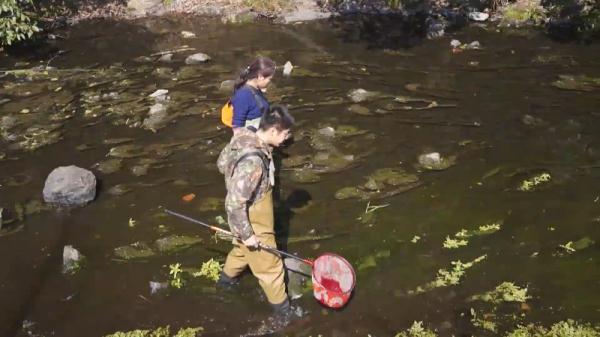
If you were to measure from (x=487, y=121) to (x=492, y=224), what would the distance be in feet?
10.9

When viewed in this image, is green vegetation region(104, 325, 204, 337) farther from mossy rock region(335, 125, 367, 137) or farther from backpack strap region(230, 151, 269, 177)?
mossy rock region(335, 125, 367, 137)

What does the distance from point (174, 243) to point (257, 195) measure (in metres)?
2.35

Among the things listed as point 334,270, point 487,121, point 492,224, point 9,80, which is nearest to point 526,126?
point 487,121

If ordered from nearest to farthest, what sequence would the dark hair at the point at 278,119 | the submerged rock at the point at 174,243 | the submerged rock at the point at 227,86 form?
the dark hair at the point at 278,119 < the submerged rock at the point at 174,243 < the submerged rock at the point at 227,86

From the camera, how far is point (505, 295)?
575 cm

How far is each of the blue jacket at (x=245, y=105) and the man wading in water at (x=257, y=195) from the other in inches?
34.8

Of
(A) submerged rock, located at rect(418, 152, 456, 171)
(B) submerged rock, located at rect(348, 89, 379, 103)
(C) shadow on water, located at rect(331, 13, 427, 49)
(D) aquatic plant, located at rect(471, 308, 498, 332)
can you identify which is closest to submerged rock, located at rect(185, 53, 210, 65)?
(C) shadow on water, located at rect(331, 13, 427, 49)

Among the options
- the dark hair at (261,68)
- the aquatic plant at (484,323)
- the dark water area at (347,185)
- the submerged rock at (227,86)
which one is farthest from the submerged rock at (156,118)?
the aquatic plant at (484,323)

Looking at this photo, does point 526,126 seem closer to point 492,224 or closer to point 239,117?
point 492,224

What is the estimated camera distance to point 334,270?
552 cm

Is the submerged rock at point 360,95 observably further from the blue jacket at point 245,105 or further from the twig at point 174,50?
the twig at point 174,50

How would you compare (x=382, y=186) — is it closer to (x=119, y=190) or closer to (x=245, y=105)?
(x=245, y=105)

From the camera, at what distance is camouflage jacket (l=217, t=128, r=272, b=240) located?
15.8 feet

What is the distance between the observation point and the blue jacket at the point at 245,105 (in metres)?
6.24
